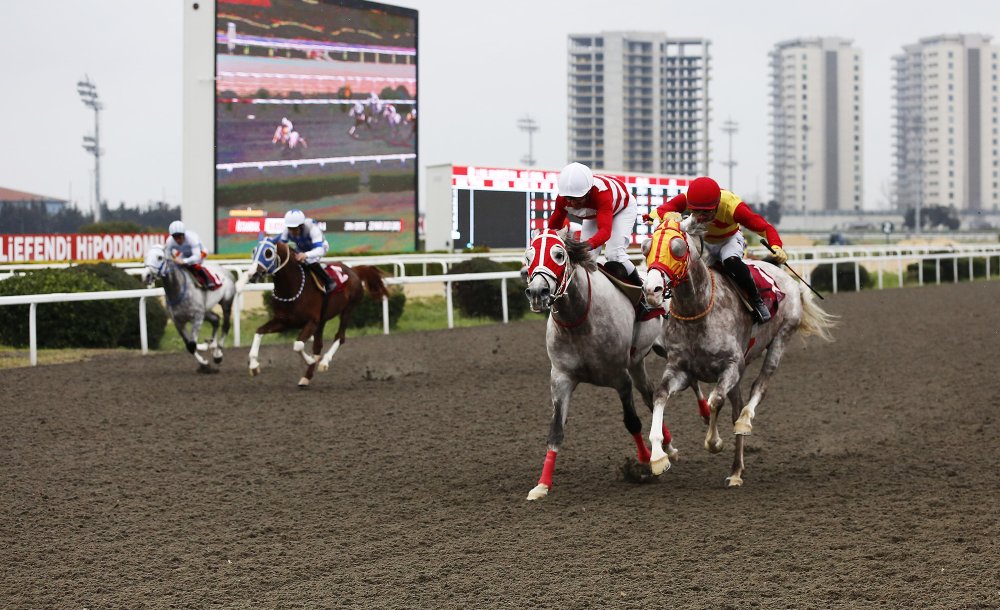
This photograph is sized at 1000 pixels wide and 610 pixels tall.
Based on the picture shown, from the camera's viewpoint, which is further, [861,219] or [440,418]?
[861,219]

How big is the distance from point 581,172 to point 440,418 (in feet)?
9.93

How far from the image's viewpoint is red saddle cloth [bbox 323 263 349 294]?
34.2 feet

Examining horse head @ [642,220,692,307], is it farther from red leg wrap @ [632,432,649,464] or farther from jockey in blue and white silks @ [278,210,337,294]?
jockey in blue and white silks @ [278,210,337,294]

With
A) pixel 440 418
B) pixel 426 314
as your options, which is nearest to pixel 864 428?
pixel 440 418

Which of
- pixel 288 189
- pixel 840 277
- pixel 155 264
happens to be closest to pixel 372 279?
pixel 155 264

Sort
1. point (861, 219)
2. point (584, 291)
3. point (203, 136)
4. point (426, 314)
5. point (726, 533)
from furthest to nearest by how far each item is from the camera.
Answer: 1. point (861, 219)
2. point (203, 136)
3. point (426, 314)
4. point (584, 291)
5. point (726, 533)

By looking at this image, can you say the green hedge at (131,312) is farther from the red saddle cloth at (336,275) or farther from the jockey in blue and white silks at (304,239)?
the jockey in blue and white silks at (304,239)

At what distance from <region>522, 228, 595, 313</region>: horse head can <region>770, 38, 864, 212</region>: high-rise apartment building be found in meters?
153

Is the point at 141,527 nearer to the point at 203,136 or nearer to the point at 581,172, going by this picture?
the point at 581,172

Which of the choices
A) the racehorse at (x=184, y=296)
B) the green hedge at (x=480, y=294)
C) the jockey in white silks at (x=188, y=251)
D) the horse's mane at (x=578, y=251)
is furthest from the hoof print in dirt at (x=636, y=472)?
the green hedge at (x=480, y=294)

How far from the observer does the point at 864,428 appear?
297 inches

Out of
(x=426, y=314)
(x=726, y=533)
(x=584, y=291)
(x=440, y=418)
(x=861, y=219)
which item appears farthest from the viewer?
(x=861, y=219)

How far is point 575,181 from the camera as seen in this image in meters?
5.71

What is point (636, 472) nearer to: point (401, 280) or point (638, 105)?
point (401, 280)
